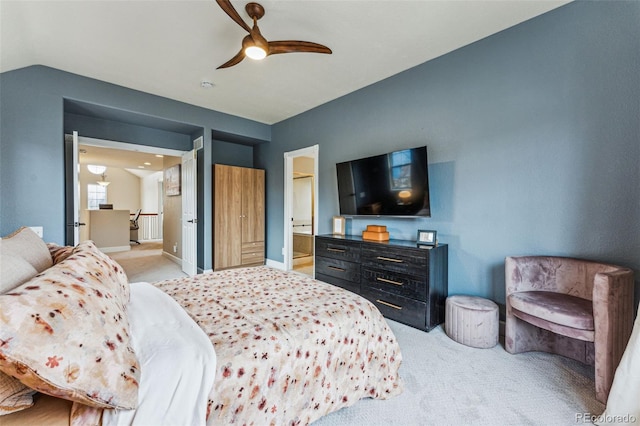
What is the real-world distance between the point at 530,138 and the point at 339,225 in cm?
230

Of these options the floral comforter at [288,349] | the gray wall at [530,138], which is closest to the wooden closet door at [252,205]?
the gray wall at [530,138]

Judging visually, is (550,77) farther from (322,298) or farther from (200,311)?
(200,311)

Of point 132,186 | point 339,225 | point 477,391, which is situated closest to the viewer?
point 477,391

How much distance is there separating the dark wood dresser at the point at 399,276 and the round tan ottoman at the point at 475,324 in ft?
0.79

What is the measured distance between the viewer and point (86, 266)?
114cm

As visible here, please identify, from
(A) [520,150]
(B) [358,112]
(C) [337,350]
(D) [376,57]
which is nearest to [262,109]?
(B) [358,112]

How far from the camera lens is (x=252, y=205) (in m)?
5.19

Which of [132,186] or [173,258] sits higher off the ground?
[132,186]

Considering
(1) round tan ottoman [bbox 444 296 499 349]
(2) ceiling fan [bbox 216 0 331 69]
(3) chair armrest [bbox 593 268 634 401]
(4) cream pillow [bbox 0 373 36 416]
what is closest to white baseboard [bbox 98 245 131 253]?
(2) ceiling fan [bbox 216 0 331 69]

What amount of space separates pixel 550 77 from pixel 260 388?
307 centimetres

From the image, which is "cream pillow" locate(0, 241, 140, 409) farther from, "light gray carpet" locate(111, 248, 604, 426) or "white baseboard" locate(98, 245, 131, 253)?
"white baseboard" locate(98, 245, 131, 253)

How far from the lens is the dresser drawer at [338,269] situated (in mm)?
3143

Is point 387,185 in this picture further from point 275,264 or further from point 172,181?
point 172,181

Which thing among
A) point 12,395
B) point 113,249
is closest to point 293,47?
point 12,395
